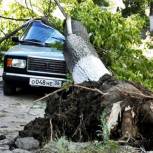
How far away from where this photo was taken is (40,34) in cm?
1171

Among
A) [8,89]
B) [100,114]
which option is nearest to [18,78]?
[8,89]

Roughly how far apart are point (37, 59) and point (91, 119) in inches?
179

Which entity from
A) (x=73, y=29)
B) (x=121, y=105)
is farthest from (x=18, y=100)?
(x=121, y=105)

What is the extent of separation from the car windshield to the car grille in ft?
3.34

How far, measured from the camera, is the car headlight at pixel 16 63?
10398mm

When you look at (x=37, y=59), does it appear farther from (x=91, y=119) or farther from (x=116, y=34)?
(x=91, y=119)

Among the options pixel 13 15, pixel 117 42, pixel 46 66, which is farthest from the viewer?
pixel 13 15

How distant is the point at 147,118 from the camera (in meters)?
5.76

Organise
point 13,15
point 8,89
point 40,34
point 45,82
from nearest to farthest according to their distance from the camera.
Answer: point 45,82 < point 8,89 < point 40,34 < point 13,15

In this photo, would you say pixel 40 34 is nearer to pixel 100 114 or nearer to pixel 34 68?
pixel 34 68

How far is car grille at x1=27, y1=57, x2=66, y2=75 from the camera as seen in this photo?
1019 cm

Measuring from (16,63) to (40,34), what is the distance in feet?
4.93

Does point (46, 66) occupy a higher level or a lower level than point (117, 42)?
lower

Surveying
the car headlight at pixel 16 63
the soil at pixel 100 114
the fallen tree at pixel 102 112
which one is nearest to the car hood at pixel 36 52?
the car headlight at pixel 16 63
